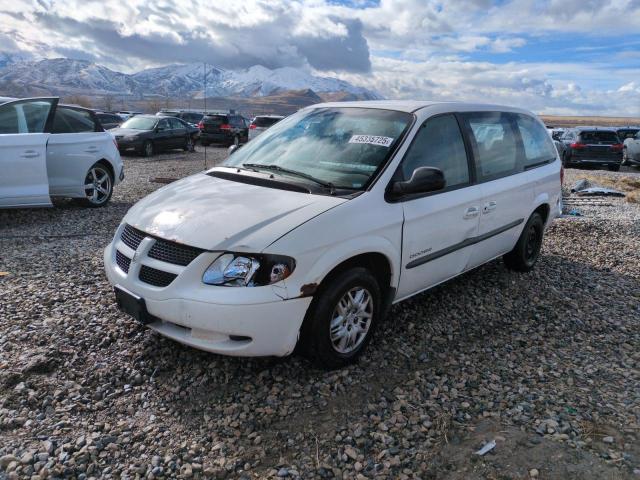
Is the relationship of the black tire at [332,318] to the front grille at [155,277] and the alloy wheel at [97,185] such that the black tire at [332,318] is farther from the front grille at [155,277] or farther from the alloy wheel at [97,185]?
the alloy wheel at [97,185]

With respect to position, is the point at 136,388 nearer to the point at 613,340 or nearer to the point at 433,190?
the point at 433,190

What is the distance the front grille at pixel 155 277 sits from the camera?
10.5 ft

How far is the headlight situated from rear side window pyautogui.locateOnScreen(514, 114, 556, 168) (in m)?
3.44

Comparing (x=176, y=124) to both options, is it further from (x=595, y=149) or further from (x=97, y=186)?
(x=595, y=149)

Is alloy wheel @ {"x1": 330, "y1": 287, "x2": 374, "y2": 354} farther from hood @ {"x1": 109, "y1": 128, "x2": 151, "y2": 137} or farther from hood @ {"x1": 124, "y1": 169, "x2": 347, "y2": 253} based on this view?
hood @ {"x1": 109, "y1": 128, "x2": 151, "y2": 137}

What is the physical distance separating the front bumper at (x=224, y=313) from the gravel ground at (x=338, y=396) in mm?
375

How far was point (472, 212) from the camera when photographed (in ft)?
14.5

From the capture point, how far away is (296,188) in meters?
3.66

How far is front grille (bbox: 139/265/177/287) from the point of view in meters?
3.19

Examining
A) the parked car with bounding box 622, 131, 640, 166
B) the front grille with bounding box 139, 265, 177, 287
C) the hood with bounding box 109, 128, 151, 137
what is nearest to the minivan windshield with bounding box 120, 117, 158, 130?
the hood with bounding box 109, 128, 151, 137

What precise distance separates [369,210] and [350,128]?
99cm

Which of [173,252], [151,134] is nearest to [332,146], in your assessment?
[173,252]

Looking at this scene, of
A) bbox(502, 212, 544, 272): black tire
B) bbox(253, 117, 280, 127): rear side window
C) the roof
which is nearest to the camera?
the roof

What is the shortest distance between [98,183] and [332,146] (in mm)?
5964
